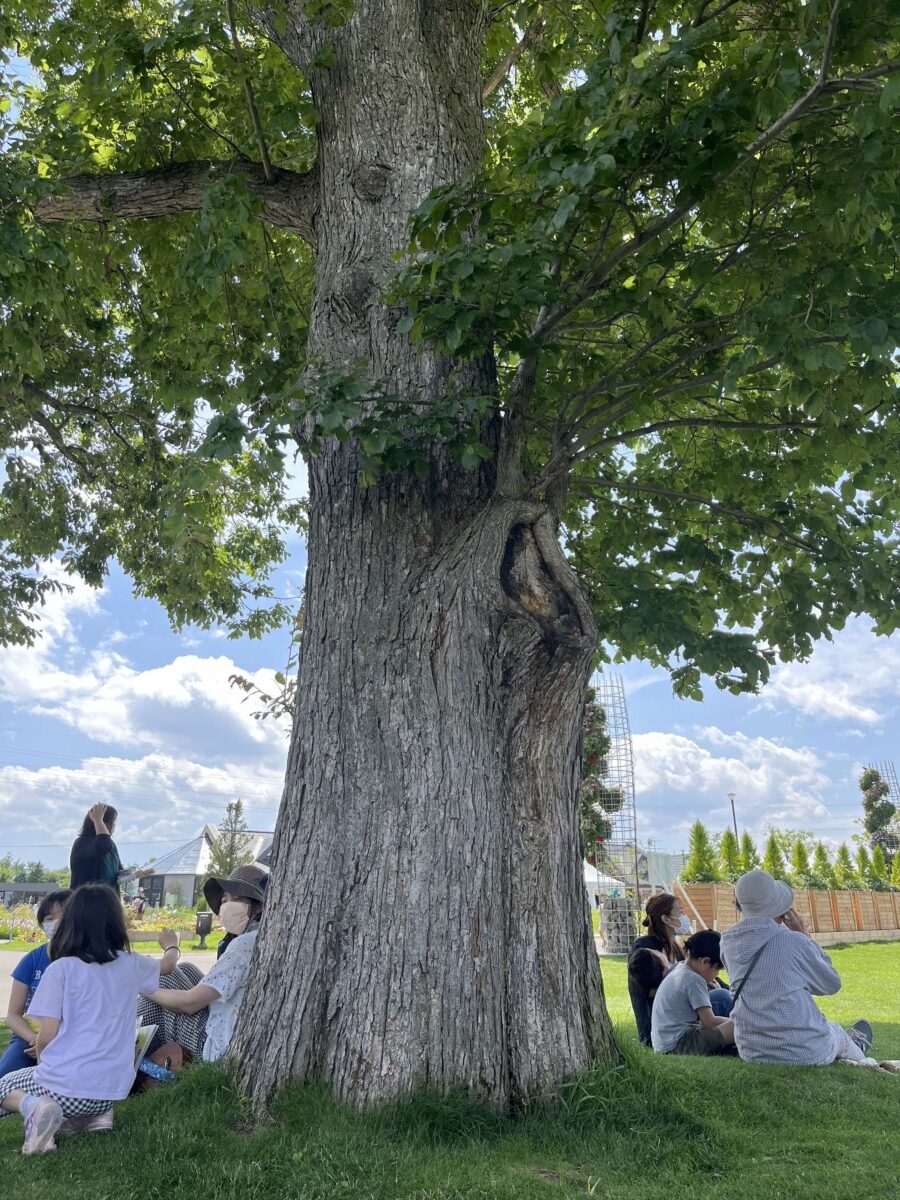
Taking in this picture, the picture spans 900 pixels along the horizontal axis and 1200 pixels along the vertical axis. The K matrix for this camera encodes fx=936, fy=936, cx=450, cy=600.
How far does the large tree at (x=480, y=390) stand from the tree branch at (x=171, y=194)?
1.0 inches

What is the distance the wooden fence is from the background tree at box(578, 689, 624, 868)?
18.8ft

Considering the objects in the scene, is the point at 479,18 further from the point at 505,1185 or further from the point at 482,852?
the point at 505,1185

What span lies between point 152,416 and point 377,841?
813cm

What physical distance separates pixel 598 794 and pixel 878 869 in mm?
22656

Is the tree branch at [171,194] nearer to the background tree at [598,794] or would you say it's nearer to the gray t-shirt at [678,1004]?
the gray t-shirt at [678,1004]

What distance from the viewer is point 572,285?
4672 millimetres

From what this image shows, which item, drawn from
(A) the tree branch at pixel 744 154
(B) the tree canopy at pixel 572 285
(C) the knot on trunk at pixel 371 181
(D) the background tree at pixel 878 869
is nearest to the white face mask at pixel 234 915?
(B) the tree canopy at pixel 572 285

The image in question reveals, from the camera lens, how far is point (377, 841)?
407 cm

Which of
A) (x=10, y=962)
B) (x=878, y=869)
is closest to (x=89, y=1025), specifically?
(x=10, y=962)

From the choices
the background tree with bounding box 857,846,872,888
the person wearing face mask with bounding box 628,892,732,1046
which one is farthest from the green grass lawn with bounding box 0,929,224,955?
the background tree with bounding box 857,846,872,888

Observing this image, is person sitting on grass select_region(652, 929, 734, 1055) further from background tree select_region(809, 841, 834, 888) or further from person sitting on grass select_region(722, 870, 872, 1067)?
background tree select_region(809, 841, 834, 888)

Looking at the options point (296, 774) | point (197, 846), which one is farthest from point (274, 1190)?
point (197, 846)

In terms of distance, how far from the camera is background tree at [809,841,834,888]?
30.8m

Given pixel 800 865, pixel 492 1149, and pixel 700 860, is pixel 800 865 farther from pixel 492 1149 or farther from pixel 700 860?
pixel 492 1149
